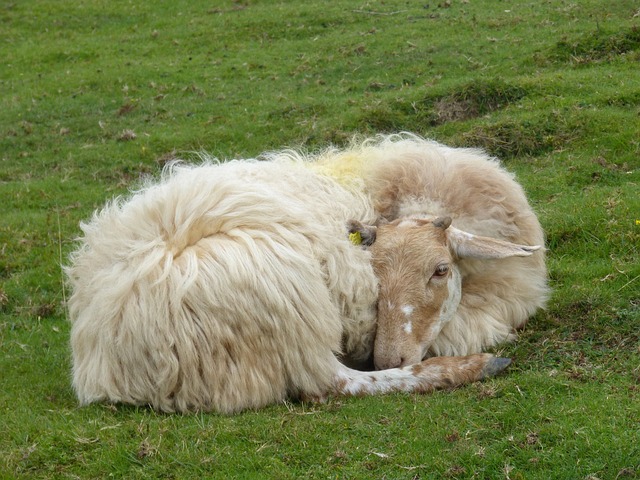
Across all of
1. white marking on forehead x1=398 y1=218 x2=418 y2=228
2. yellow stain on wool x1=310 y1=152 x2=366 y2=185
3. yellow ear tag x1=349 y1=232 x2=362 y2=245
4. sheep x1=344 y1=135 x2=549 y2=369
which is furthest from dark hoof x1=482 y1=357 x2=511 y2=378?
yellow stain on wool x1=310 y1=152 x2=366 y2=185

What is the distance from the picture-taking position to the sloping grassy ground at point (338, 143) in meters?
5.12

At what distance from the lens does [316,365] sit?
6008mm

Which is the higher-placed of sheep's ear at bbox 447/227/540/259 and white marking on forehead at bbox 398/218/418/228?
white marking on forehead at bbox 398/218/418/228

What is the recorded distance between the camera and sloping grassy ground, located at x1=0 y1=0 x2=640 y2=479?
5125 mm

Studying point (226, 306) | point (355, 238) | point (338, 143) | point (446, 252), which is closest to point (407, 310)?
point (446, 252)

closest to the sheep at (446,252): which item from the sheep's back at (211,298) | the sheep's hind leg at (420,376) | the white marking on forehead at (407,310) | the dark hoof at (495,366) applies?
the white marking on forehead at (407,310)

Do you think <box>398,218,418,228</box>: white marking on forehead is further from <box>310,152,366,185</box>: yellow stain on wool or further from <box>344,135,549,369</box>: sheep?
<box>310,152,366,185</box>: yellow stain on wool

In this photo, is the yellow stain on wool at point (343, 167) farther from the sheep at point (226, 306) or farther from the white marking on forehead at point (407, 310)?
the white marking on forehead at point (407, 310)

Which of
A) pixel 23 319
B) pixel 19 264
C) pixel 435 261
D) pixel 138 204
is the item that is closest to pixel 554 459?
pixel 435 261

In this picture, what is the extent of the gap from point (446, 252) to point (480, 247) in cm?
27

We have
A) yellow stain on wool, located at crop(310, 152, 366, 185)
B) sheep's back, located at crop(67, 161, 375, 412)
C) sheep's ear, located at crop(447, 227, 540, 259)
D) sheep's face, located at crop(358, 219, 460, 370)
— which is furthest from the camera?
yellow stain on wool, located at crop(310, 152, 366, 185)

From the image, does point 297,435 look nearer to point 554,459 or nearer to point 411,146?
point 554,459

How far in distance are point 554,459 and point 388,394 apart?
4.80 ft

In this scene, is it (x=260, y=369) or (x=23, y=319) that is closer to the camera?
(x=260, y=369)
